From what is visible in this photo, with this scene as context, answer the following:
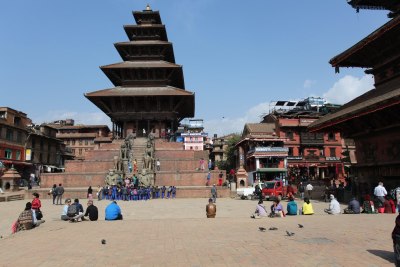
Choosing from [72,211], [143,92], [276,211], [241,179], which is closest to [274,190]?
[241,179]

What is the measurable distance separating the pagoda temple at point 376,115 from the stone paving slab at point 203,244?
7.35m

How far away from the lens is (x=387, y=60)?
21688 millimetres

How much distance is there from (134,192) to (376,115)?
16.5 meters

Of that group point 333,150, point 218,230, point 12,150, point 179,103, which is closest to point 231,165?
point 333,150

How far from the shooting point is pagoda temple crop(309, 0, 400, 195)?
Answer: 709 inches

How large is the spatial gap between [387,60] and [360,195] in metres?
8.82

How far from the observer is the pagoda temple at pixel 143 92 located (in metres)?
39.0

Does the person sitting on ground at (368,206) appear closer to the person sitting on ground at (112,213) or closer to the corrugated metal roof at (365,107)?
the corrugated metal roof at (365,107)

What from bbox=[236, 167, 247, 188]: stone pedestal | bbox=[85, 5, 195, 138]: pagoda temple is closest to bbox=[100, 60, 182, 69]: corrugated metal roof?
bbox=[85, 5, 195, 138]: pagoda temple

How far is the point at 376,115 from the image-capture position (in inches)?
753

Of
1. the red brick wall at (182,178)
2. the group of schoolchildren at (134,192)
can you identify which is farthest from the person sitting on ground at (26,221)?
the red brick wall at (182,178)

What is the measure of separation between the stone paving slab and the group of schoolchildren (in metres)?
12.4

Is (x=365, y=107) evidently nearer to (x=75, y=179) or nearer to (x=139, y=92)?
(x=75, y=179)

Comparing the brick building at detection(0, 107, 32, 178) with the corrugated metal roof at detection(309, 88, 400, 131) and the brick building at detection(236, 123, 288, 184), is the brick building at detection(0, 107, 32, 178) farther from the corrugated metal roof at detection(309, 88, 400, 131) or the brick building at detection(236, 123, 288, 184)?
the corrugated metal roof at detection(309, 88, 400, 131)
